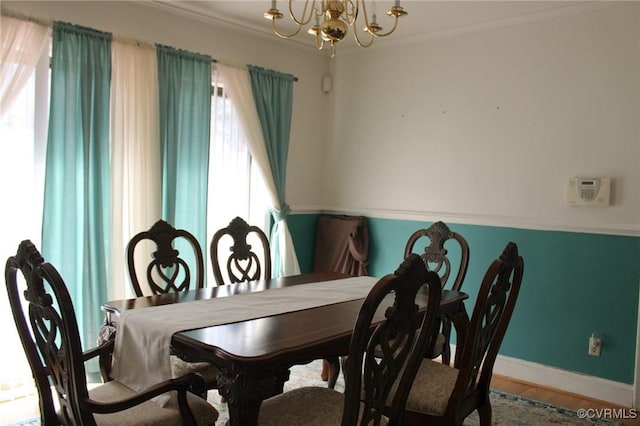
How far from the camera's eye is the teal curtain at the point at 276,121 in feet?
13.8

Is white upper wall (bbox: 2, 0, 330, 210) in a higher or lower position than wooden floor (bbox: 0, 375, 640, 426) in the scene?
higher

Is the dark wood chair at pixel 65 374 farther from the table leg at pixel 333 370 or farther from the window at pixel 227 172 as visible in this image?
the window at pixel 227 172

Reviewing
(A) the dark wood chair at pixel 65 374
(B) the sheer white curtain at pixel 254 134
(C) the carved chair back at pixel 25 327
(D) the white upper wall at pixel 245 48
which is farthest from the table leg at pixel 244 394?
(B) the sheer white curtain at pixel 254 134

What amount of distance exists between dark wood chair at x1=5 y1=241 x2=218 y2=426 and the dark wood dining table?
0.15 meters

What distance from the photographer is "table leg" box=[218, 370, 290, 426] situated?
67.3 inches

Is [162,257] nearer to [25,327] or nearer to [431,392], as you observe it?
[25,327]

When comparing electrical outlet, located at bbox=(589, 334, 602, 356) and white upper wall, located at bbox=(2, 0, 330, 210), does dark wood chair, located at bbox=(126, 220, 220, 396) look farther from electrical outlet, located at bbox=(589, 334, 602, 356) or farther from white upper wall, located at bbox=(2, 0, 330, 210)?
electrical outlet, located at bbox=(589, 334, 602, 356)

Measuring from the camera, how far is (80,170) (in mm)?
3230

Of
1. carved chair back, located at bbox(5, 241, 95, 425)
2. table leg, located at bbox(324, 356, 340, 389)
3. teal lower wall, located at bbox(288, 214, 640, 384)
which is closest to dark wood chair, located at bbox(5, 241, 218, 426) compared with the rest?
carved chair back, located at bbox(5, 241, 95, 425)

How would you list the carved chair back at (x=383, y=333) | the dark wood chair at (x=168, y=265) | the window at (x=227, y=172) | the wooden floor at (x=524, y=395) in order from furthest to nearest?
the window at (x=227, y=172), the wooden floor at (x=524, y=395), the dark wood chair at (x=168, y=265), the carved chair back at (x=383, y=333)

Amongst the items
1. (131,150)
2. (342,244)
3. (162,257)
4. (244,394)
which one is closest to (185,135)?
(131,150)

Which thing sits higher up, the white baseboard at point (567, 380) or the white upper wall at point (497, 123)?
the white upper wall at point (497, 123)

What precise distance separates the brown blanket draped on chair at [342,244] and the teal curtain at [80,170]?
1.88 metres

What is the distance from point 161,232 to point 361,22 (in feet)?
7.11
